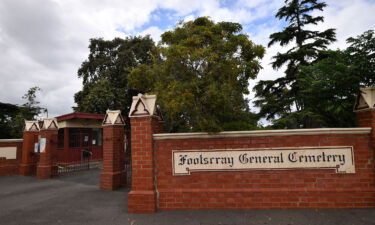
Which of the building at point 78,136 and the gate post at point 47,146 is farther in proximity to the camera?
the building at point 78,136

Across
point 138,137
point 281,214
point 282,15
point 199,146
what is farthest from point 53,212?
point 282,15

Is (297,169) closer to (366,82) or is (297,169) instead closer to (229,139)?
(229,139)

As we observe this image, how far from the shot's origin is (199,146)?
5191 millimetres

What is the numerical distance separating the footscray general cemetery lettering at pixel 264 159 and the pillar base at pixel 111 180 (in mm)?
3142

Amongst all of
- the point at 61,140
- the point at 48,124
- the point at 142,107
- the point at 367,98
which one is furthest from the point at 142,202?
the point at 61,140

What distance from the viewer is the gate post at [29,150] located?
11281 millimetres

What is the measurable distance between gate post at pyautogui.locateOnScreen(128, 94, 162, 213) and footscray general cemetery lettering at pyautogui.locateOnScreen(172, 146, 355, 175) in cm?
62

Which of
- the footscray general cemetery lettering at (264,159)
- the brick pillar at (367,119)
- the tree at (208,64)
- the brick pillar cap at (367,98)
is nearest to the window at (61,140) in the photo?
the tree at (208,64)

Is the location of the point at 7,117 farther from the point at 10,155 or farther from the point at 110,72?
the point at 10,155

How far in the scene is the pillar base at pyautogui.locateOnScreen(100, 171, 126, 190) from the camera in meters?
7.32

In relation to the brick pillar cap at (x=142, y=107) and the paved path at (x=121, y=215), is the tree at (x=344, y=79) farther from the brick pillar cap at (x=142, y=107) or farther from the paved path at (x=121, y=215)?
the brick pillar cap at (x=142, y=107)

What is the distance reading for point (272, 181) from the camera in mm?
4953

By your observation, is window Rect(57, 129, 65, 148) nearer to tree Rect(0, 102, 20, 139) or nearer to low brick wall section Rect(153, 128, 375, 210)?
tree Rect(0, 102, 20, 139)

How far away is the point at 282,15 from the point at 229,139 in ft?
43.9
